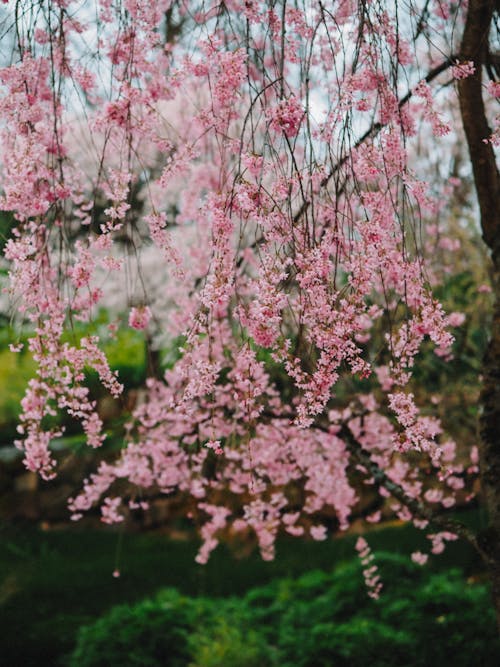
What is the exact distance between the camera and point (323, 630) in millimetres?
4414

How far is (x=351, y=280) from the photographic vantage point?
1771 millimetres

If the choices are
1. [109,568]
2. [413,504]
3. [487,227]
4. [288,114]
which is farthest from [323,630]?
[288,114]

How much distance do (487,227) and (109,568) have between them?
537 centimetres

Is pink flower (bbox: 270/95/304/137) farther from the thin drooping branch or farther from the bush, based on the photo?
the bush

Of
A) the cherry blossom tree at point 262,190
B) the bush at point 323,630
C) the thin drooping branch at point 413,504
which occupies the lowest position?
the bush at point 323,630

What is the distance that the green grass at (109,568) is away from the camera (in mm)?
5688

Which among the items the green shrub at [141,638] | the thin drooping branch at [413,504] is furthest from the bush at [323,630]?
the thin drooping branch at [413,504]

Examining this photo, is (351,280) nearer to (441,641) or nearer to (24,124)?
(24,124)

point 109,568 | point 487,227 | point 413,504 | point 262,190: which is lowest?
point 413,504

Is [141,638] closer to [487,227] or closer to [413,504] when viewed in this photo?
[413,504]

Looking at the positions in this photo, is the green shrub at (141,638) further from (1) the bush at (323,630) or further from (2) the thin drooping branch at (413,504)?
(2) the thin drooping branch at (413,504)

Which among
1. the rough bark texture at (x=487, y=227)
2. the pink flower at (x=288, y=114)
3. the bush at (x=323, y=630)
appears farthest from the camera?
the bush at (x=323, y=630)

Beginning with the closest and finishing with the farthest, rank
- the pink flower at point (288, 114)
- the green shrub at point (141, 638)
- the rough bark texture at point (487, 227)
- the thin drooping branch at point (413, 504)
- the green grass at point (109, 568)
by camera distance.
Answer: the pink flower at point (288, 114), the rough bark texture at point (487, 227), the thin drooping branch at point (413, 504), the green shrub at point (141, 638), the green grass at point (109, 568)

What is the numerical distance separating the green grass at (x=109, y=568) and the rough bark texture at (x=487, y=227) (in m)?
3.45
